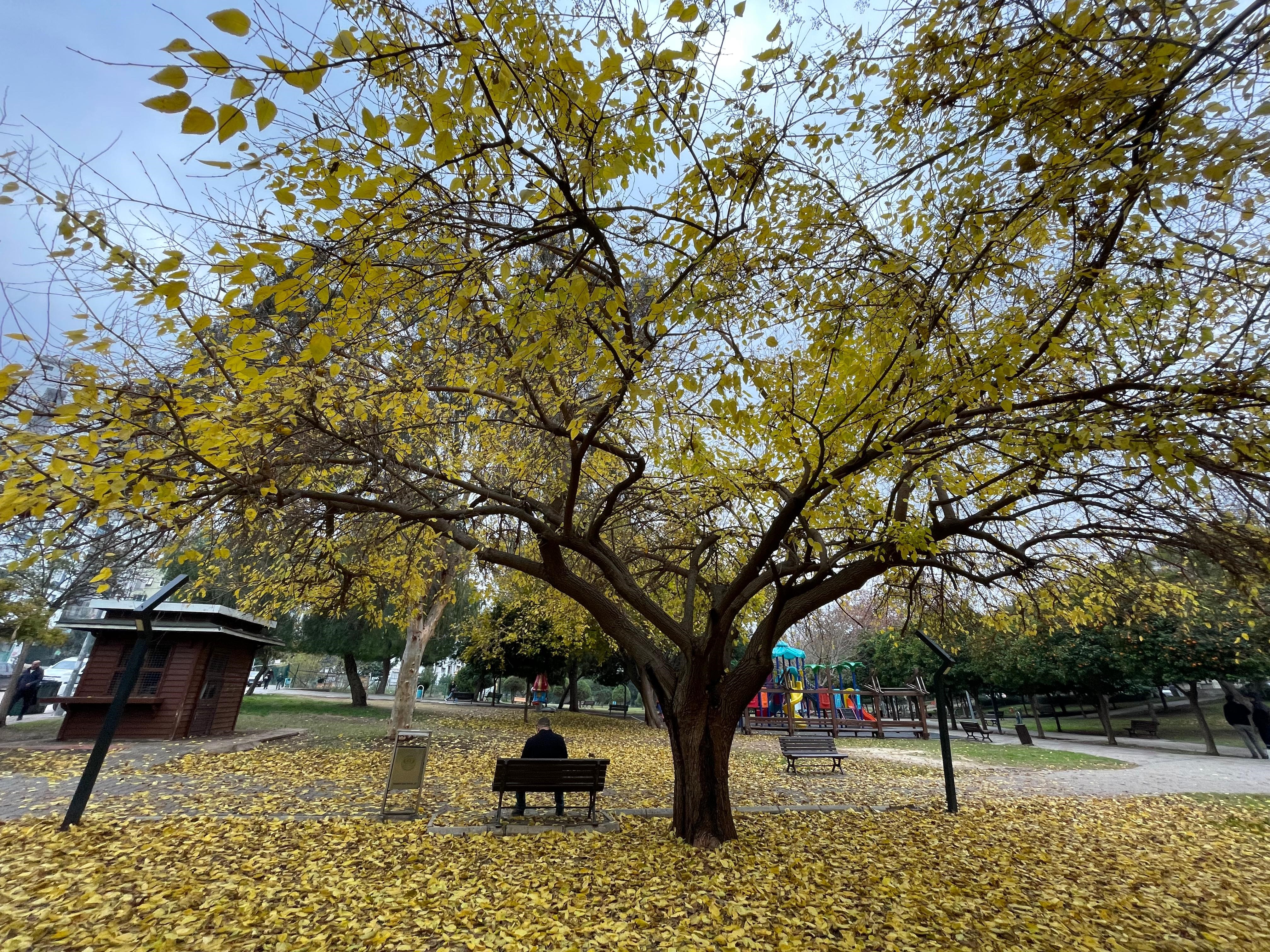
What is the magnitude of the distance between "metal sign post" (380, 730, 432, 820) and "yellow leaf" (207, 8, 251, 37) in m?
6.92

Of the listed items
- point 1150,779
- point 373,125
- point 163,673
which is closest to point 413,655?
point 163,673

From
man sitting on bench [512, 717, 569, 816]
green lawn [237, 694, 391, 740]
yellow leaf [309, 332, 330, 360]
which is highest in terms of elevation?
yellow leaf [309, 332, 330, 360]

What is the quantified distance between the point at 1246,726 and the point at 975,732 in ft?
23.8

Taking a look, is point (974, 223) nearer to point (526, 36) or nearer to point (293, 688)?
point (526, 36)

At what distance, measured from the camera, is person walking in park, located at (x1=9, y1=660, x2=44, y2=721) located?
15.5m

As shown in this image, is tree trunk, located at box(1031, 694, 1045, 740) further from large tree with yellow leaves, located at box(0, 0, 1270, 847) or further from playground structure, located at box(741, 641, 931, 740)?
large tree with yellow leaves, located at box(0, 0, 1270, 847)

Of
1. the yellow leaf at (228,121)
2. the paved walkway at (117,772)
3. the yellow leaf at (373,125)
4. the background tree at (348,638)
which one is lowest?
the paved walkway at (117,772)

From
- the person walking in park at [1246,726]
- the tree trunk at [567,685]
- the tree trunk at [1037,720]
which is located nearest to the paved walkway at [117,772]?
the tree trunk at [567,685]

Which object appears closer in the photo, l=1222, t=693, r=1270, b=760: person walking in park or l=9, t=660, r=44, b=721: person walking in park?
l=1222, t=693, r=1270, b=760: person walking in park

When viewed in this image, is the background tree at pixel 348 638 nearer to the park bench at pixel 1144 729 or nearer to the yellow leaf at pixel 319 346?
the yellow leaf at pixel 319 346

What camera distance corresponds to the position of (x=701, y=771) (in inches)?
245

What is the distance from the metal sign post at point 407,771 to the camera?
6781mm

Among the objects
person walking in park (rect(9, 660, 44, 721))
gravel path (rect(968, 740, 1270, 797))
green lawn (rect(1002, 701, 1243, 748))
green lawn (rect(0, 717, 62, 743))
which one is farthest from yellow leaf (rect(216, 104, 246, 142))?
green lawn (rect(1002, 701, 1243, 748))

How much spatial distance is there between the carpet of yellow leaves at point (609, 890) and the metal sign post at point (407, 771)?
351 mm
